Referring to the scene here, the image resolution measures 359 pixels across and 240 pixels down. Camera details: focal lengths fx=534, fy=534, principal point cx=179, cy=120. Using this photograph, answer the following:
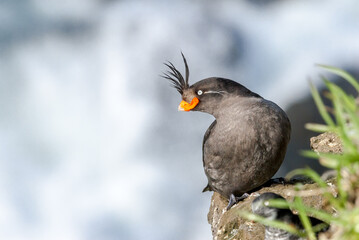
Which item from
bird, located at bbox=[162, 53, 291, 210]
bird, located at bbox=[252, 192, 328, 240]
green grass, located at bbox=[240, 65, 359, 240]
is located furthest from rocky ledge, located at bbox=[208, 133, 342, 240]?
green grass, located at bbox=[240, 65, 359, 240]

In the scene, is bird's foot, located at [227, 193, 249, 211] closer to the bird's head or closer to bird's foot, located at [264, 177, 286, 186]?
bird's foot, located at [264, 177, 286, 186]

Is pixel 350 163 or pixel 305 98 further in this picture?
pixel 305 98

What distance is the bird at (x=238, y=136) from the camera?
399 centimetres

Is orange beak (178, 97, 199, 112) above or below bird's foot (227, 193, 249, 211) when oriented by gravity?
above

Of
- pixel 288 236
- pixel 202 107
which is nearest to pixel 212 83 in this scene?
pixel 202 107

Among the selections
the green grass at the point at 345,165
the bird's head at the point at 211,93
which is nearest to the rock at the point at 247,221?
the bird's head at the point at 211,93

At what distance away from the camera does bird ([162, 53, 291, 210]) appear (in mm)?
3994

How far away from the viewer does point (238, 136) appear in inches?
158

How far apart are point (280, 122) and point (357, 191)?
2.72 m

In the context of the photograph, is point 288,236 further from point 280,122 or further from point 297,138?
point 297,138

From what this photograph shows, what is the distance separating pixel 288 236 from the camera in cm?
193

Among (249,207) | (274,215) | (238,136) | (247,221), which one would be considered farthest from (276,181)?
(274,215)

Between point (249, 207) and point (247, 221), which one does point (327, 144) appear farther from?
point (247, 221)

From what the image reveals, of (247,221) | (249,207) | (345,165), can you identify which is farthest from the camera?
(249,207)
